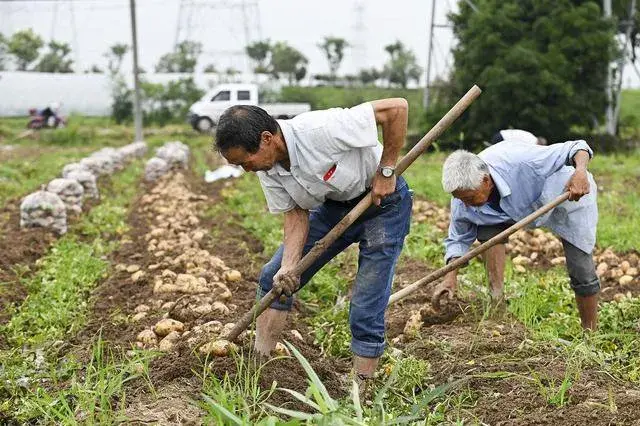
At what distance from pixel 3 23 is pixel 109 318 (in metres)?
44.5

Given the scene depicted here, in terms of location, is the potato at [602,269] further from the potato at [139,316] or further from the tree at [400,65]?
the tree at [400,65]

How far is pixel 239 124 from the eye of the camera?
120 inches

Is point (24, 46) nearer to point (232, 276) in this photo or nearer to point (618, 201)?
point (618, 201)

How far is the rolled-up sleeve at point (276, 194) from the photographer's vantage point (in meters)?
3.41

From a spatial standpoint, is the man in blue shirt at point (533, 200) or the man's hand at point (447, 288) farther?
the man's hand at point (447, 288)

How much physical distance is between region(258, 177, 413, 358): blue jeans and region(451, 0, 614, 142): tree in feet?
42.7

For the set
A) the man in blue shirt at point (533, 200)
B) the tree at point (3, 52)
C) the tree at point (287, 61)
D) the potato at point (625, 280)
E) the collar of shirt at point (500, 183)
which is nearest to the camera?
the man in blue shirt at point (533, 200)

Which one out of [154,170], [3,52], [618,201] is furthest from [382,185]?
[3,52]

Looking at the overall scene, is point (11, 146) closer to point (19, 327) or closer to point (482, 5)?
point (482, 5)

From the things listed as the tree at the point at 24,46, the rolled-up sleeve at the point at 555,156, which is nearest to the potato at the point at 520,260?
the rolled-up sleeve at the point at 555,156

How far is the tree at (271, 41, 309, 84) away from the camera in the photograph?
1665 inches

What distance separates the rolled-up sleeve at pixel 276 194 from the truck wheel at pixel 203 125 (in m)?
20.9

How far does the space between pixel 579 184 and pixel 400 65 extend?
3744 centimetres

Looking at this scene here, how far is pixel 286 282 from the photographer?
3391mm
